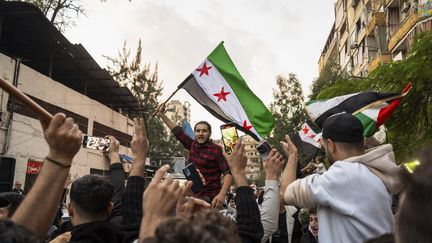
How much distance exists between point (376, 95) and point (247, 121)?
6.52ft

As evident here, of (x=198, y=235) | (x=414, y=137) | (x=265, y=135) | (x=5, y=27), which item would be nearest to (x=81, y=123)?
(x=5, y=27)

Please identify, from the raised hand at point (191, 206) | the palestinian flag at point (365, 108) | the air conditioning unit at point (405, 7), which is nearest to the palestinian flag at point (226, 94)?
the palestinian flag at point (365, 108)

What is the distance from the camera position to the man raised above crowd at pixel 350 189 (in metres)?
2.23

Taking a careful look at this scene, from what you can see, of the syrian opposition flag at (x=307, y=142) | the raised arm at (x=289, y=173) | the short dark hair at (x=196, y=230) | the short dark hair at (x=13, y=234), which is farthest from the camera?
the syrian opposition flag at (x=307, y=142)

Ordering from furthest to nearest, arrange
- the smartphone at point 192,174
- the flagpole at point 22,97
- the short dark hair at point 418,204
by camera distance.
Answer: the smartphone at point 192,174
the flagpole at point 22,97
the short dark hair at point 418,204

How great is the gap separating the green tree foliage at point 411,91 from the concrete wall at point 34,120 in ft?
36.8

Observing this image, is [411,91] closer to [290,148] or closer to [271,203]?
[290,148]

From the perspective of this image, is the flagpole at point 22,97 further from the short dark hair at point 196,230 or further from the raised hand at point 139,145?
the short dark hair at point 196,230

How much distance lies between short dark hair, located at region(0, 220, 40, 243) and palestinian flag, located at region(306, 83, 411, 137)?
8.17ft

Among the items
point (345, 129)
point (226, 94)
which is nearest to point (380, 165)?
point (345, 129)

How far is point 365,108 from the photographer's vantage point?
3305 millimetres

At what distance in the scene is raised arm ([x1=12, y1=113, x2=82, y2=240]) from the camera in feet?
5.33

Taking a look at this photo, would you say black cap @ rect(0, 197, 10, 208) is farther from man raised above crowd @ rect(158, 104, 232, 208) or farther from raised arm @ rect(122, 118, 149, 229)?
man raised above crowd @ rect(158, 104, 232, 208)

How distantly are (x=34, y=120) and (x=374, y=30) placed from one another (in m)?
18.7
